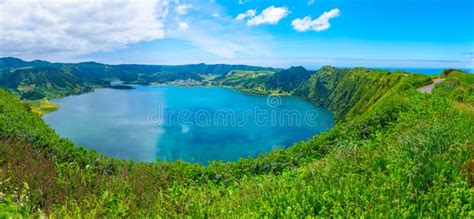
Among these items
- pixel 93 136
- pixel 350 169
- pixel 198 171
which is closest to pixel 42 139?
pixel 198 171

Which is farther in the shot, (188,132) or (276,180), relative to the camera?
(188,132)

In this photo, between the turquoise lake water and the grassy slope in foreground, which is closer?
the grassy slope in foreground

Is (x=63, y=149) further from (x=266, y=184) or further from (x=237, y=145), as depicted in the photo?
(x=237, y=145)

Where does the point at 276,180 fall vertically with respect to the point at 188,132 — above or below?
above

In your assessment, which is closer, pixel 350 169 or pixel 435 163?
pixel 435 163

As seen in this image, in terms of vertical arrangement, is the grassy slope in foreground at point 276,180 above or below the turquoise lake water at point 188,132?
above

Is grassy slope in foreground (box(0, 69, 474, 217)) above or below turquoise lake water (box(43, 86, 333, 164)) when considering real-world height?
above

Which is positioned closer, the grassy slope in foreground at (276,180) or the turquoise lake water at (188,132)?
the grassy slope in foreground at (276,180)

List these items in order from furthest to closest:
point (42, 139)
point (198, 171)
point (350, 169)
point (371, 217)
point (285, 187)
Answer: point (42, 139) < point (198, 171) < point (350, 169) < point (285, 187) < point (371, 217)
